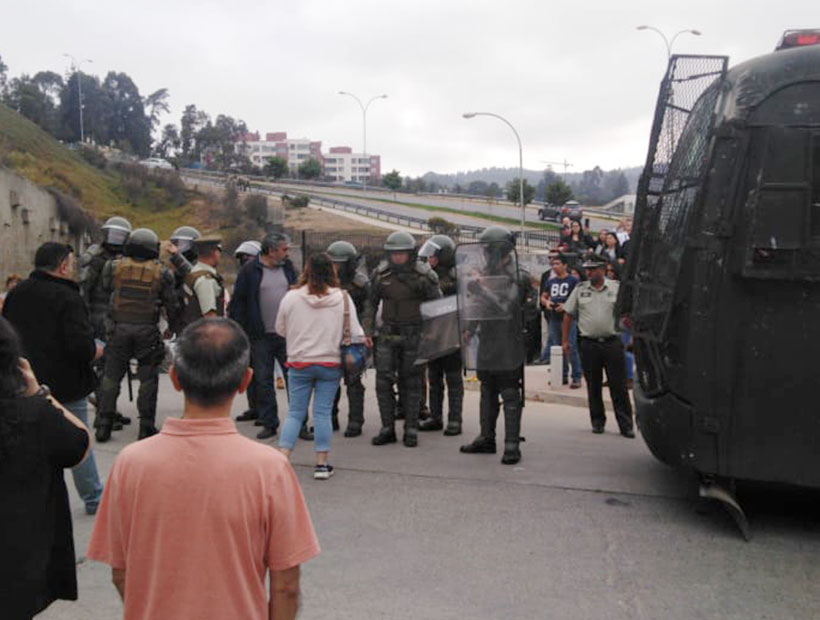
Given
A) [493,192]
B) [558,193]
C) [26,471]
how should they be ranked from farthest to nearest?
1. [493,192]
2. [558,193]
3. [26,471]

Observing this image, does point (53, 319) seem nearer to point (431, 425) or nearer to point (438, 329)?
point (438, 329)

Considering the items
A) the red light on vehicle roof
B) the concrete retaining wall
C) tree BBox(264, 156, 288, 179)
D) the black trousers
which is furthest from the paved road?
tree BBox(264, 156, 288, 179)

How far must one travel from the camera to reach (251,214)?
49.8 metres

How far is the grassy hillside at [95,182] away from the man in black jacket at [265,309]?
42.4 meters

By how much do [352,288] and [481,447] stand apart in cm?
229

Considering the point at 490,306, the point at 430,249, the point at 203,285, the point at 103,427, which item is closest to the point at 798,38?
the point at 490,306

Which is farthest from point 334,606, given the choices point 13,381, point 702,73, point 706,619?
point 702,73

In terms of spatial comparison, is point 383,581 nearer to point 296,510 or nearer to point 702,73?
point 296,510

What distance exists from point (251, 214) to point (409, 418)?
43520 mm

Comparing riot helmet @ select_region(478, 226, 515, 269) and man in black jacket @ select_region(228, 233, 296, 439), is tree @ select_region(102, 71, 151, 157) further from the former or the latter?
riot helmet @ select_region(478, 226, 515, 269)

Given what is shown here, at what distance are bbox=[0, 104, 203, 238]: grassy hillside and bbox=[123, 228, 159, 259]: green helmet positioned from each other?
140 feet

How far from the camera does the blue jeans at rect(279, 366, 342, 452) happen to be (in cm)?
654

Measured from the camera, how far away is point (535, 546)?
514cm

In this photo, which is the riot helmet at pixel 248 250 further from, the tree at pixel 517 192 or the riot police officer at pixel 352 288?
the tree at pixel 517 192
